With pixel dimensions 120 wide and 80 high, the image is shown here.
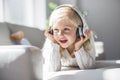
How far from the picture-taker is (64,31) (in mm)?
1012

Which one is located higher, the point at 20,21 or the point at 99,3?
the point at 99,3

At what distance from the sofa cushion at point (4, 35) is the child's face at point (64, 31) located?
0.74 meters

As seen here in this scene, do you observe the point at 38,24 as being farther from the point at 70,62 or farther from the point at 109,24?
the point at 70,62

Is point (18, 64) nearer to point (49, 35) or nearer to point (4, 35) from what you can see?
point (49, 35)

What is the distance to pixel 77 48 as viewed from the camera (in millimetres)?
1047

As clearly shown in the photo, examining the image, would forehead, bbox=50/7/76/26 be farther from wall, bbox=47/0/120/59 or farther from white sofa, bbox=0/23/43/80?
wall, bbox=47/0/120/59

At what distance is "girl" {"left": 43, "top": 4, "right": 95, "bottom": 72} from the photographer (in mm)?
1010

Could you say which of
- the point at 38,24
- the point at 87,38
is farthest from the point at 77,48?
the point at 38,24

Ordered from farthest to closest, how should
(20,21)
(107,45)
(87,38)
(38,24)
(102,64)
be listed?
(107,45), (38,24), (20,21), (102,64), (87,38)

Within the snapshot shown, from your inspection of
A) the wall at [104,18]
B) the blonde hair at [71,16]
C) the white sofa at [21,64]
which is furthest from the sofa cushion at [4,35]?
the wall at [104,18]

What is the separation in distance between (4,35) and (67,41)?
2.91 feet

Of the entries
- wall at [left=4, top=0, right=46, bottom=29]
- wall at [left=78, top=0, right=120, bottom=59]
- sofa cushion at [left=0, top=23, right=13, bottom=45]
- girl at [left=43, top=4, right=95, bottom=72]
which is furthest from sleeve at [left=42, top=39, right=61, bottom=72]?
wall at [left=78, top=0, right=120, bottom=59]

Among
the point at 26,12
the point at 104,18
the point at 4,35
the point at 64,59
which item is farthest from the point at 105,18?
the point at 64,59

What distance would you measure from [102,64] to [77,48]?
17cm
